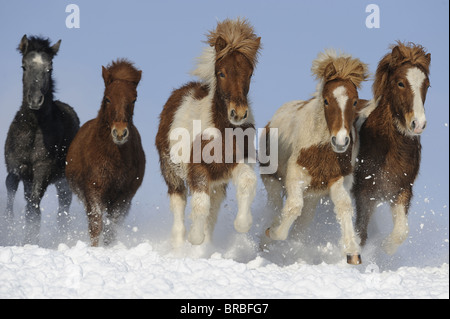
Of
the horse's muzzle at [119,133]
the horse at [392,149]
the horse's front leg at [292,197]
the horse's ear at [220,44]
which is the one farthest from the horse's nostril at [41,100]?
the horse at [392,149]

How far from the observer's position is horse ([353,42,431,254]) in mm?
8859

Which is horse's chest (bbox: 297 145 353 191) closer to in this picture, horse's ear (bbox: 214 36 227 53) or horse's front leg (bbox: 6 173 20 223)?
horse's ear (bbox: 214 36 227 53)

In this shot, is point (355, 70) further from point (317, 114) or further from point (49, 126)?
point (49, 126)

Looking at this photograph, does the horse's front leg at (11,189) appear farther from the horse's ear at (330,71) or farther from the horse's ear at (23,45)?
the horse's ear at (330,71)

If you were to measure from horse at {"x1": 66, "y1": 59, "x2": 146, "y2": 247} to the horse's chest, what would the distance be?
2385 mm

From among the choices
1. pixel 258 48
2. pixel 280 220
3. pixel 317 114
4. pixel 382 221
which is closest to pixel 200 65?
pixel 258 48

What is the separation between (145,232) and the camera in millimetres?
10383

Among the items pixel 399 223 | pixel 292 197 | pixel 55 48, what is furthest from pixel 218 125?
pixel 55 48

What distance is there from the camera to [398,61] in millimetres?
9102

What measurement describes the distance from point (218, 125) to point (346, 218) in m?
1.93

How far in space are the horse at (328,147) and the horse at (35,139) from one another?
3.64 metres

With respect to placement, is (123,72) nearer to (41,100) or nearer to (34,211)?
(41,100)

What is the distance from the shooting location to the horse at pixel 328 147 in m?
8.11

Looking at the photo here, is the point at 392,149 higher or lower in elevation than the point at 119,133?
lower
